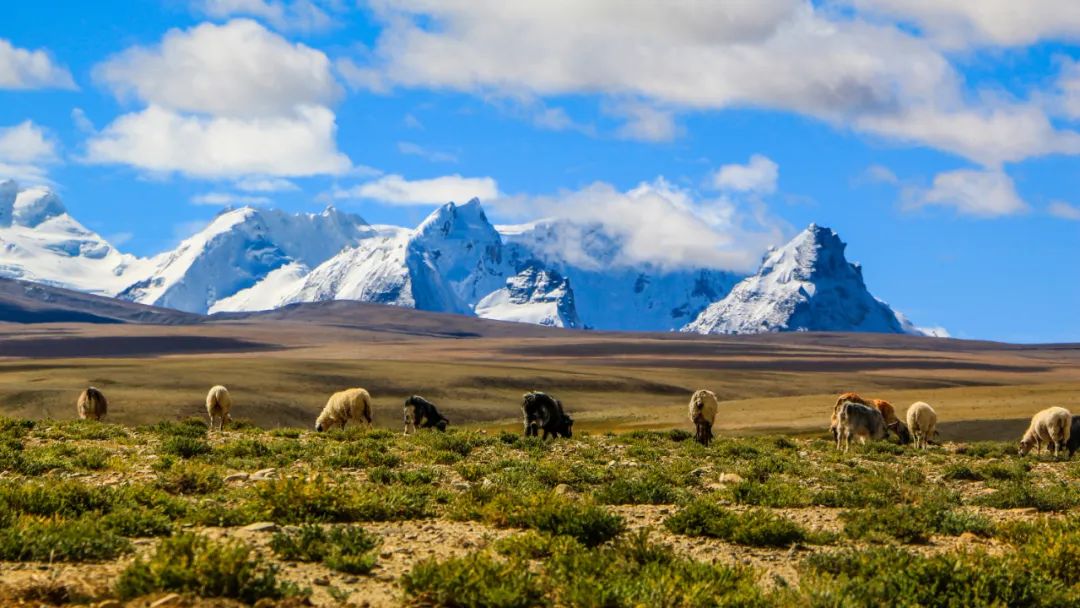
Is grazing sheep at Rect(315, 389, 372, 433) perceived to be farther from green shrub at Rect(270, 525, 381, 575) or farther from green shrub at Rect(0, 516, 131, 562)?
green shrub at Rect(0, 516, 131, 562)

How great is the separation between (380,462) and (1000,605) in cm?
1191

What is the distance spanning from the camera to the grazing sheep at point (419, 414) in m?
34.4

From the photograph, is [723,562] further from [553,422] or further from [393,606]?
[553,422]

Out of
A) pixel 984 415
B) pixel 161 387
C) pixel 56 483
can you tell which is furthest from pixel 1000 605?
pixel 161 387

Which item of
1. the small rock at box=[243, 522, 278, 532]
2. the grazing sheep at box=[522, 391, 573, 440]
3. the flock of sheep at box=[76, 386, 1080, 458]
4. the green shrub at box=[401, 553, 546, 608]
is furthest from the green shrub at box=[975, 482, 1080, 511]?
the grazing sheep at box=[522, 391, 573, 440]

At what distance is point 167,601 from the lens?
28.0 ft

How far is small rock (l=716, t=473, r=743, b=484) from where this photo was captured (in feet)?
60.3

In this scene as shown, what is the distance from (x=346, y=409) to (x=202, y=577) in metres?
24.1

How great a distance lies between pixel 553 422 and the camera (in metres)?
31.6

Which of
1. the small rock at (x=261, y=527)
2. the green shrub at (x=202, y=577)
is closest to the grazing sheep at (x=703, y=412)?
the small rock at (x=261, y=527)

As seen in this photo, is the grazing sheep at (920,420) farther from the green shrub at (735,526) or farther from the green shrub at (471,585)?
the green shrub at (471,585)

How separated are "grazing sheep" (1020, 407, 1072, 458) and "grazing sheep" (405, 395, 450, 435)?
1686 centimetres

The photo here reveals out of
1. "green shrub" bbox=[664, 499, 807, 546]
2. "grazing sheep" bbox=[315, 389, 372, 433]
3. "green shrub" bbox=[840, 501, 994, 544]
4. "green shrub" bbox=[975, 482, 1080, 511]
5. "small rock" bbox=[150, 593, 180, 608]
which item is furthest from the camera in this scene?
"grazing sheep" bbox=[315, 389, 372, 433]

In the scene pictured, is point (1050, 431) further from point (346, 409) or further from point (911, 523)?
point (346, 409)
